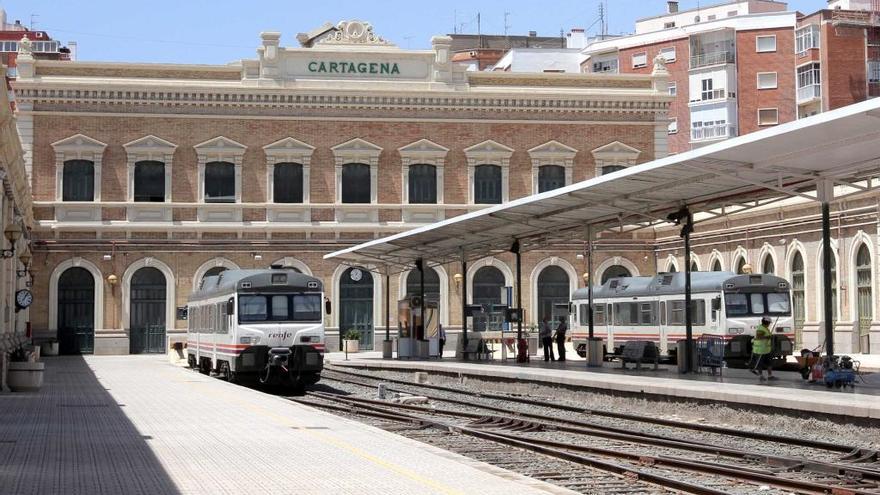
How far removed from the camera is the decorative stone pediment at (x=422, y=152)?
52.1m

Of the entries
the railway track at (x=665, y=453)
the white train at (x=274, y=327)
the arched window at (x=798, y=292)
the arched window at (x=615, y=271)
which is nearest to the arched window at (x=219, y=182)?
the arched window at (x=615, y=271)

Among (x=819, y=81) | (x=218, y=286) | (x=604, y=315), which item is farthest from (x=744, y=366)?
(x=819, y=81)

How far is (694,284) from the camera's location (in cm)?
3750

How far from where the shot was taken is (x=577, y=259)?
53.4 m

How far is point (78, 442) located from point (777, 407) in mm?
10233

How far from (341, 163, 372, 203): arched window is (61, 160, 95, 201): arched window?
31.9ft

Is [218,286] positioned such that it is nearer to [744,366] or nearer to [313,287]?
[313,287]

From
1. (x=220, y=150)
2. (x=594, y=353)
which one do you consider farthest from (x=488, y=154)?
(x=594, y=353)

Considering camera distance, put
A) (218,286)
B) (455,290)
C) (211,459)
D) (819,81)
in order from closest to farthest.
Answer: (211,459), (218,286), (455,290), (819,81)

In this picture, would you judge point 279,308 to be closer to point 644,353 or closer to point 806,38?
point 644,353

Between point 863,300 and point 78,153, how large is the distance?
29.0 m

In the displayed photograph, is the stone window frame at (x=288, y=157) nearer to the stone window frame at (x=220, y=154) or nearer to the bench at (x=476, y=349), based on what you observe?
the stone window frame at (x=220, y=154)

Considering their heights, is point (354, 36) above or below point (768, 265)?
above

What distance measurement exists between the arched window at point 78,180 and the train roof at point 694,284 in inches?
787
